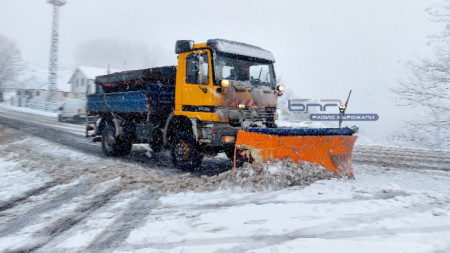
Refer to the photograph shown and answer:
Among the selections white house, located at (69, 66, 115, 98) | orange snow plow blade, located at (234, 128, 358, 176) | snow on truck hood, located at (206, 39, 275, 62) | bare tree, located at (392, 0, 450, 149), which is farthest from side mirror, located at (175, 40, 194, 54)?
white house, located at (69, 66, 115, 98)

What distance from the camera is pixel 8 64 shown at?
5266 centimetres

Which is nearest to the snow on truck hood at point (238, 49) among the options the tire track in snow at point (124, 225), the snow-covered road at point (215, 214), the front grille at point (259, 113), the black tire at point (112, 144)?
the front grille at point (259, 113)

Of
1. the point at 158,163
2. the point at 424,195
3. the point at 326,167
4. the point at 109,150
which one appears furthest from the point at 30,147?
the point at 424,195

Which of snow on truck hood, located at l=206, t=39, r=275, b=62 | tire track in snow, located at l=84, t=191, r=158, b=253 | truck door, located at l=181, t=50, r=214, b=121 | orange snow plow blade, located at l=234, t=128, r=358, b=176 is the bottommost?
tire track in snow, located at l=84, t=191, r=158, b=253

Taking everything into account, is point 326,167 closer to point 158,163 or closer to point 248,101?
point 248,101

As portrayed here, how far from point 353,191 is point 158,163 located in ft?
16.8

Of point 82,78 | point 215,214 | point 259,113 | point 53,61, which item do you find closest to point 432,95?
point 259,113

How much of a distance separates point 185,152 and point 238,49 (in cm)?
244

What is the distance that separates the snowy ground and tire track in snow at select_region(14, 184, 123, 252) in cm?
1

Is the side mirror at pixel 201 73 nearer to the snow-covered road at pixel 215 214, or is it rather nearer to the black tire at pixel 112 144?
the snow-covered road at pixel 215 214

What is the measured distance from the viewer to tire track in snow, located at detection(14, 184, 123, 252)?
3569 mm

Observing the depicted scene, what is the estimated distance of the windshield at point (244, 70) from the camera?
6652 millimetres

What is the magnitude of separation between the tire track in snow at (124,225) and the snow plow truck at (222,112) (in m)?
1.78

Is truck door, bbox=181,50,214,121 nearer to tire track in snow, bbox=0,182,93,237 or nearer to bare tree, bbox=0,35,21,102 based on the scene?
tire track in snow, bbox=0,182,93,237
